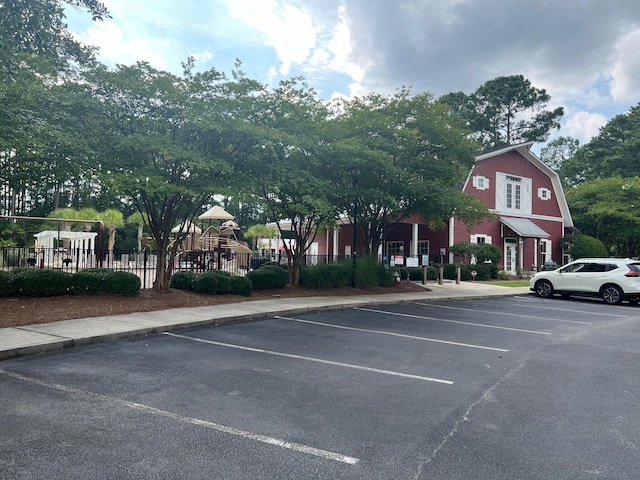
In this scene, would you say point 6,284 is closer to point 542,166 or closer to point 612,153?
point 542,166

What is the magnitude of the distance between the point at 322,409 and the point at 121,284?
876 cm

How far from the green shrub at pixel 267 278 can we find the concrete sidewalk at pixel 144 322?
162 cm

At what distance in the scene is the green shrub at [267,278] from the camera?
1492 centimetres

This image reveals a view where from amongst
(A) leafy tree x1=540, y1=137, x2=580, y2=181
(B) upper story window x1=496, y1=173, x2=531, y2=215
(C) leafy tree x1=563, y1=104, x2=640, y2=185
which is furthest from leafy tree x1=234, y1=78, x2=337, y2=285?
(A) leafy tree x1=540, y1=137, x2=580, y2=181

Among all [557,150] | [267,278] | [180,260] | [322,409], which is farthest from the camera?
[557,150]

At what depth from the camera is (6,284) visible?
34.9 ft

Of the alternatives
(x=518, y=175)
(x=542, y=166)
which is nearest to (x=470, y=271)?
(x=518, y=175)

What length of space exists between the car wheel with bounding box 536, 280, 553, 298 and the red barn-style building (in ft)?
28.5

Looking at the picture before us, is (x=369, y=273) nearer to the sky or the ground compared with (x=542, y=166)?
nearer to the ground

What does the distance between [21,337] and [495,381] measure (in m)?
7.16

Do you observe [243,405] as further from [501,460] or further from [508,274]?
[508,274]

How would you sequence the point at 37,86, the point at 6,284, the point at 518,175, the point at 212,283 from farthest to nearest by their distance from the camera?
the point at 518,175
the point at 212,283
the point at 6,284
the point at 37,86

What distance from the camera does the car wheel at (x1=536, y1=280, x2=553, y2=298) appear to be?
17.9 m

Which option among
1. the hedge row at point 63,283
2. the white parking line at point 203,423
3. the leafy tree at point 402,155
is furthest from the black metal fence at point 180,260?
the white parking line at point 203,423
